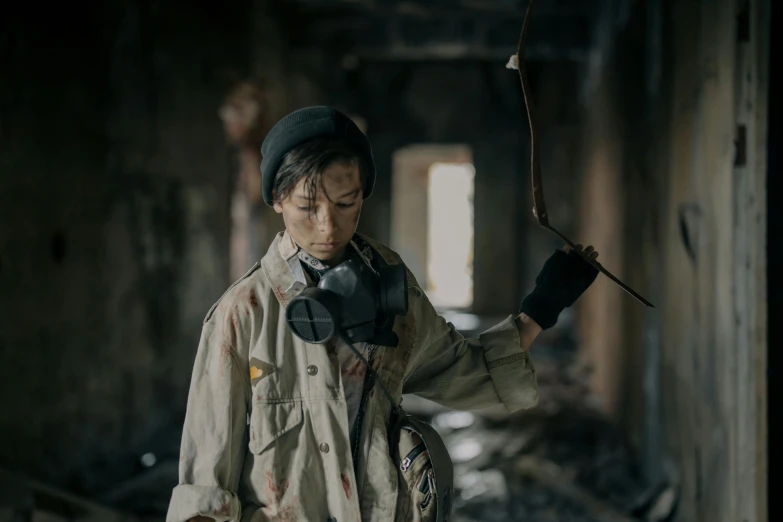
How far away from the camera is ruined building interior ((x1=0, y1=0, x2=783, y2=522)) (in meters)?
3.00

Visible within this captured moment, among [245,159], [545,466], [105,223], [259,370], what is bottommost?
[545,466]

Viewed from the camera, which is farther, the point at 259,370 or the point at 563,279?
the point at 563,279

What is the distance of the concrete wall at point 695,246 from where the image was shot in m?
2.66

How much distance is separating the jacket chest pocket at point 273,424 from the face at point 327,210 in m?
0.34

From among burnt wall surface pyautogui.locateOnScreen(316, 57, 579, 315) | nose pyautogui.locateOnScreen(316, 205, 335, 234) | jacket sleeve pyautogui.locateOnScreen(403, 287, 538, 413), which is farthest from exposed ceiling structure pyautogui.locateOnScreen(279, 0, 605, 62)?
nose pyautogui.locateOnScreen(316, 205, 335, 234)

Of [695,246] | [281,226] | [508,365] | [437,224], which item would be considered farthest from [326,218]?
[437,224]

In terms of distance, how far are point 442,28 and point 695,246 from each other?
15.4 ft

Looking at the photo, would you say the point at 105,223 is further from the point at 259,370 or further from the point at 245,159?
the point at 259,370

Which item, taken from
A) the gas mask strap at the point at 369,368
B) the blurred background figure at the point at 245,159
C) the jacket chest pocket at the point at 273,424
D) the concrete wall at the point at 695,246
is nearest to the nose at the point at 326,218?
the gas mask strap at the point at 369,368

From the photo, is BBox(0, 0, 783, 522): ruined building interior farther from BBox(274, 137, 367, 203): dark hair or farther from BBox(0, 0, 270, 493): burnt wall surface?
BBox(274, 137, 367, 203): dark hair

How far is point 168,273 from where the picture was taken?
5.91 meters

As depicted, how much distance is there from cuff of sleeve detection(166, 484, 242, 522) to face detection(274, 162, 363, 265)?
54cm

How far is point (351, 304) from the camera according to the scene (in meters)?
1.68

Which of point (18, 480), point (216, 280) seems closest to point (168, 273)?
point (216, 280)
